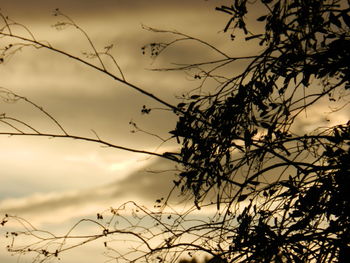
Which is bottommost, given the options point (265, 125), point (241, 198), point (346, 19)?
point (241, 198)

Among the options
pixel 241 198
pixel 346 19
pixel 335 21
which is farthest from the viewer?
pixel 241 198

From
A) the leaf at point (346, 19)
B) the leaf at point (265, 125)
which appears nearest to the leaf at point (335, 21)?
the leaf at point (346, 19)

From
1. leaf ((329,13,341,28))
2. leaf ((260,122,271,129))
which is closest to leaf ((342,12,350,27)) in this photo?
leaf ((329,13,341,28))

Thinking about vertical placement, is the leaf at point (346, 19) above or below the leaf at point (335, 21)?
below

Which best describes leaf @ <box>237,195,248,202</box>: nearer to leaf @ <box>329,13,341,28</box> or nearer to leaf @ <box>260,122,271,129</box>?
leaf @ <box>260,122,271,129</box>

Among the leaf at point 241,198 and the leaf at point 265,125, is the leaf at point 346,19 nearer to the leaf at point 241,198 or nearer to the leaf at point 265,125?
the leaf at point 265,125

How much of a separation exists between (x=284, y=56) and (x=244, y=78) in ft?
1.54

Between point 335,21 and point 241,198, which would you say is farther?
point 241,198

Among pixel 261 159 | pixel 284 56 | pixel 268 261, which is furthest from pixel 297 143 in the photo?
pixel 268 261

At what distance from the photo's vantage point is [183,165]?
6684 mm

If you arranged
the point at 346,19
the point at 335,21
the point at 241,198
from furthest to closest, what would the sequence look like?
the point at 241,198 < the point at 335,21 < the point at 346,19

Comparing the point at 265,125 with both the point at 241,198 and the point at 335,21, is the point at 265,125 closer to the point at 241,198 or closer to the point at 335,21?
the point at 241,198

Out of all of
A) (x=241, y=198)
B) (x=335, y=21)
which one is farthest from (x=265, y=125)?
(x=335, y=21)

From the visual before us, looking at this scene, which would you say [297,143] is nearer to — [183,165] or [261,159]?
[261,159]
